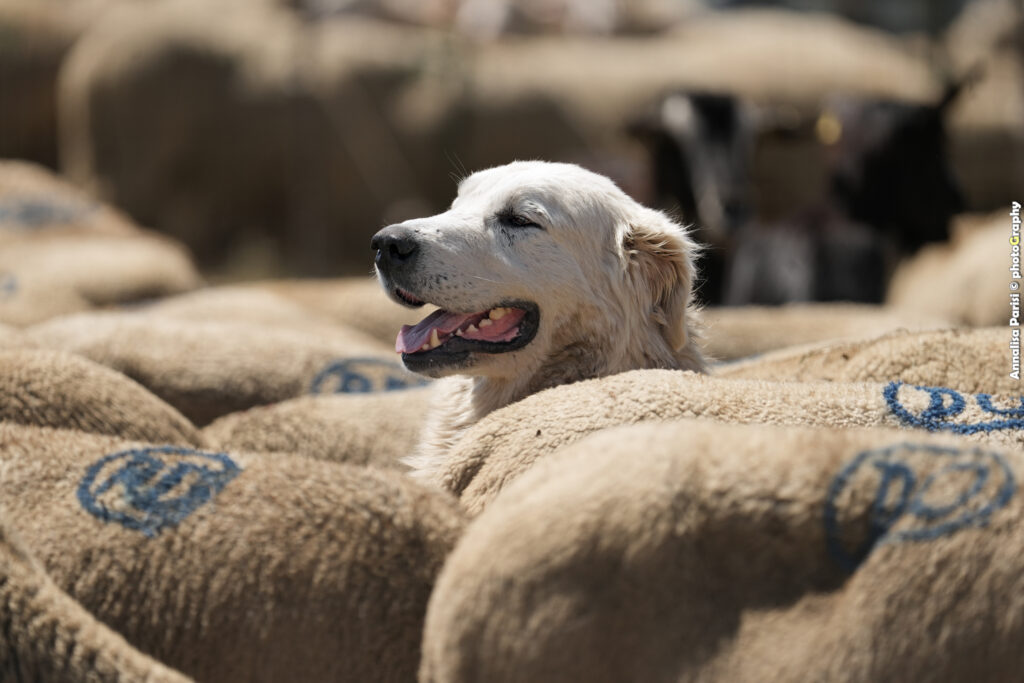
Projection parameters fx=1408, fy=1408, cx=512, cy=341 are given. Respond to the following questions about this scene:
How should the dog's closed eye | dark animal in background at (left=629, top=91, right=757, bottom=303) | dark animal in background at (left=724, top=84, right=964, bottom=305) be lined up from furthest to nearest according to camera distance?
dark animal in background at (left=629, top=91, right=757, bottom=303) < dark animal in background at (left=724, top=84, right=964, bottom=305) < the dog's closed eye

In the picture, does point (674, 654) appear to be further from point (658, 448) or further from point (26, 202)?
point (26, 202)

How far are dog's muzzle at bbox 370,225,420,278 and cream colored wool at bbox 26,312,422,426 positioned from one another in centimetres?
130

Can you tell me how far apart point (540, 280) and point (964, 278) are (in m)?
4.76

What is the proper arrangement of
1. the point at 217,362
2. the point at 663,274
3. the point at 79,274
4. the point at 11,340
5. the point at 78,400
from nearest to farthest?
the point at 78,400
the point at 663,274
the point at 11,340
the point at 217,362
the point at 79,274

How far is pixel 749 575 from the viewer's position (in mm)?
2121

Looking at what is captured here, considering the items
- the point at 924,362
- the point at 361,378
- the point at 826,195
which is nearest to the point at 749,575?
the point at 924,362

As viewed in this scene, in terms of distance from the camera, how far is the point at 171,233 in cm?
1302

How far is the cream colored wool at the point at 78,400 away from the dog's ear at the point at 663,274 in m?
1.28

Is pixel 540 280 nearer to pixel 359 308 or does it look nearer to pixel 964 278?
pixel 359 308

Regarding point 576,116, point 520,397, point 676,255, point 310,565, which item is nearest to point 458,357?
point 520,397

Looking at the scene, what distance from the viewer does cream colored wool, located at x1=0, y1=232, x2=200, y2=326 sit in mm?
6555

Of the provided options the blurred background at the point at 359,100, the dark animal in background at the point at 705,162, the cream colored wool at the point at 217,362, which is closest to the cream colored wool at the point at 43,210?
the blurred background at the point at 359,100

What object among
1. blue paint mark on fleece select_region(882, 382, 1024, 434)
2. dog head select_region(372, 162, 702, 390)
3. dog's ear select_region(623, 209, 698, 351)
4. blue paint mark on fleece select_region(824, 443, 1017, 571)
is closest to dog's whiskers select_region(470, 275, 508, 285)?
dog head select_region(372, 162, 702, 390)

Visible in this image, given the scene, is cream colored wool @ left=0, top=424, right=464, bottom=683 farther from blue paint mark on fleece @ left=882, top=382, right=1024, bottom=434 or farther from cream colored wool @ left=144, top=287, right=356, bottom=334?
cream colored wool @ left=144, top=287, right=356, bottom=334
